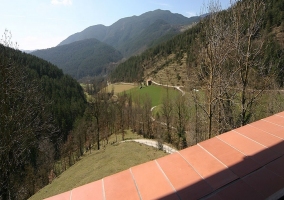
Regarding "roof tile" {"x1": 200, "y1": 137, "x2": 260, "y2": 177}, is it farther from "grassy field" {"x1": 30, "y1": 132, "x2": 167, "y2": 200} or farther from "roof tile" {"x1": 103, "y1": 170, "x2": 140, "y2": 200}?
"grassy field" {"x1": 30, "y1": 132, "x2": 167, "y2": 200}

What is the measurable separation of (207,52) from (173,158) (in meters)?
6.55

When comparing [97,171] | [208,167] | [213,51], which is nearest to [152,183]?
[208,167]

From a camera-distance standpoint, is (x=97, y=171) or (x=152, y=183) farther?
(x=97, y=171)

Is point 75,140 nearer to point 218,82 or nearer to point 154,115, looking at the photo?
point 154,115

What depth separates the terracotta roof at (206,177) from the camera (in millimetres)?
1690

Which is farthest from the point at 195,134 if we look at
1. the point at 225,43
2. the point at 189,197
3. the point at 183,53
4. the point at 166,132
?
the point at 183,53

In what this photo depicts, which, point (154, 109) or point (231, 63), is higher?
point (231, 63)

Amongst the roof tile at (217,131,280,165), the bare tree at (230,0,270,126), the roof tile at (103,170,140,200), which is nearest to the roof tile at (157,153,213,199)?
the roof tile at (103,170,140,200)

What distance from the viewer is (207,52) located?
25.3 feet

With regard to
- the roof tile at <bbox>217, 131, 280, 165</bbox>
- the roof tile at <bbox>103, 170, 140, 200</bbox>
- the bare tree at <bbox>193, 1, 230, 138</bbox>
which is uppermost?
the bare tree at <bbox>193, 1, 230, 138</bbox>

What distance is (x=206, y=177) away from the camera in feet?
6.09

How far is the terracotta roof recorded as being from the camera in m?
1.69

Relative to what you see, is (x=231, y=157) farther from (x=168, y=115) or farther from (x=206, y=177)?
(x=168, y=115)

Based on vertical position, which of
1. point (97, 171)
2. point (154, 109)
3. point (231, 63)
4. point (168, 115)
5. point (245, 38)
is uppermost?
point (245, 38)
